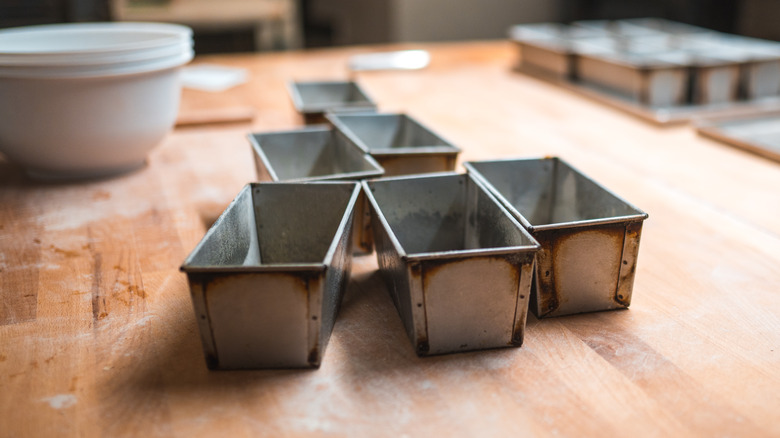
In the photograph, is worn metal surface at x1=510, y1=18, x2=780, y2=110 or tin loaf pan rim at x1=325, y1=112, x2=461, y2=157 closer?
tin loaf pan rim at x1=325, y1=112, x2=461, y2=157

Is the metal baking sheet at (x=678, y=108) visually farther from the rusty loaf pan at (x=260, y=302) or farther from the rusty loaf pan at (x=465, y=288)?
the rusty loaf pan at (x=260, y=302)

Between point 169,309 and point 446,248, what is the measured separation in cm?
37

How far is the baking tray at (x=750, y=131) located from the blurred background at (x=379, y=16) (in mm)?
1577

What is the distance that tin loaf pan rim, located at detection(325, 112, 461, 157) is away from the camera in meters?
0.96

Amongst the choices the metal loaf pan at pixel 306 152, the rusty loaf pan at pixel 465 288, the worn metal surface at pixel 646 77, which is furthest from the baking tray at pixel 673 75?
the rusty loaf pan at pixel 465 288

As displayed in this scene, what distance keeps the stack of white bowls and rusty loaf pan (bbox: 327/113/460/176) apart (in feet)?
1.02

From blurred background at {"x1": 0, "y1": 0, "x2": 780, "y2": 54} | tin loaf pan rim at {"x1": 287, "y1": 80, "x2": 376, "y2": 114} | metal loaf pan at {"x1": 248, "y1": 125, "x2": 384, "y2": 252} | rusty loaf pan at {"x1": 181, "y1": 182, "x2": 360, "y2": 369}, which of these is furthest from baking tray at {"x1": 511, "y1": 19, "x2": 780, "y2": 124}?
blurred background at {"x1": 0, "y1": 0, "x2": 780, "y2": 54}

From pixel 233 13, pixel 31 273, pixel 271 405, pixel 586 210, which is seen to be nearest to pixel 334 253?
pixel 271 405

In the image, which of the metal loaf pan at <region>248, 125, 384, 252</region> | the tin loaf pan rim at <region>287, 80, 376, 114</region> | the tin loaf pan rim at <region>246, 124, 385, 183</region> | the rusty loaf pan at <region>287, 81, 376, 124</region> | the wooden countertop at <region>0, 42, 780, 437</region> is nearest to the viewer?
the wooden countertop at <region>0, 42, 780, 437</region>

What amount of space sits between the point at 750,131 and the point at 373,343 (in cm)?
115

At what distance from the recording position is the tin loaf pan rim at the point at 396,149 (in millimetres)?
964

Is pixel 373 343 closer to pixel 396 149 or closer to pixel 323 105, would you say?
pixel 396 149

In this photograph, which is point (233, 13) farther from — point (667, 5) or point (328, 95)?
point (667, 5)

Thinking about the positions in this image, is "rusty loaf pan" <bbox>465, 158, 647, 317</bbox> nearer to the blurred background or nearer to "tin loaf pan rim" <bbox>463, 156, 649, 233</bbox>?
"tin loaf pan rim" <bbox>463, 156, 649, 233</bbox>
